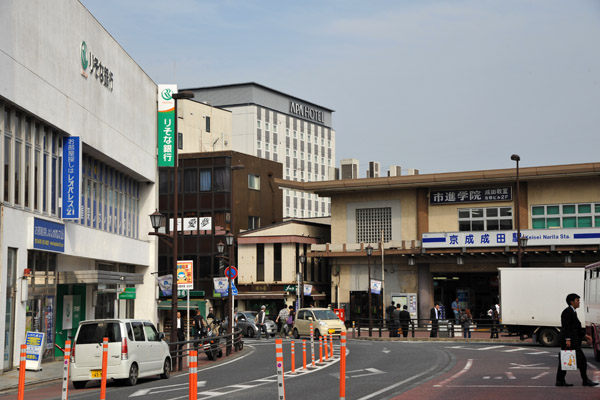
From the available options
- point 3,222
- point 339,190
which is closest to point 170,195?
point 339,190

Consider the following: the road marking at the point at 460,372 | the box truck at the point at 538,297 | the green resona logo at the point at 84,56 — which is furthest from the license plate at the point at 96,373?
the box truck at the point at 538,297

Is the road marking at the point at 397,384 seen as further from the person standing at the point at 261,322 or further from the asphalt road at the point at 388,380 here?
the person standing at the point at 261,322

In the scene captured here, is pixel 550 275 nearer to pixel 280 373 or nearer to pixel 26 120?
pixel 26 120

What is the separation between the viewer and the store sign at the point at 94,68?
34.5m

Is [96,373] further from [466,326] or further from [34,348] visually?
[466,326]

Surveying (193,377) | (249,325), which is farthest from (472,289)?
(193,377)

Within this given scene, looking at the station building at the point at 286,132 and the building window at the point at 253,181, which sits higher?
the station building at the point at 286,132

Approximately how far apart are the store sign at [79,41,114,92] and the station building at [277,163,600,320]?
22873 millimetres

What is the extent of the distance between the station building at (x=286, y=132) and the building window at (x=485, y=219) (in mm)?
57087

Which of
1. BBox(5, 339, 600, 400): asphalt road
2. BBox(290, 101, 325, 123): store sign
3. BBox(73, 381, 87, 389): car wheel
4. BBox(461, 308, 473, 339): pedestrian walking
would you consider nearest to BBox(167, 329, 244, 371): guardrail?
BBox(5, 339, 600, 400): asphalt road

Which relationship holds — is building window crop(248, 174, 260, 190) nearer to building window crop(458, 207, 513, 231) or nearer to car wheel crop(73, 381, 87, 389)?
building window crop(458, 207, 513, 231)

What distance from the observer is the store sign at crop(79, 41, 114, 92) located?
34475mm

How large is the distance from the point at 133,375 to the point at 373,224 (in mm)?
42504

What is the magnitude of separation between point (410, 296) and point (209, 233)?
18.7 metres
